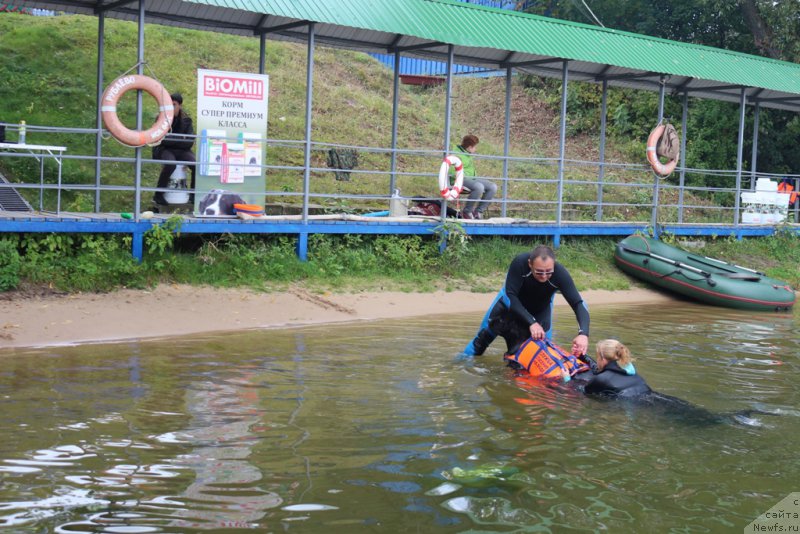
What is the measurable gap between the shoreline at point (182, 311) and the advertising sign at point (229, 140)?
5.07 feet

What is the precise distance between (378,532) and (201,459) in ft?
5.39

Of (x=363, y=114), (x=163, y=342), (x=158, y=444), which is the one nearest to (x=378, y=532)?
(x=158, y=444)

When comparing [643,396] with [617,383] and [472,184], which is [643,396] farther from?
[472,184]

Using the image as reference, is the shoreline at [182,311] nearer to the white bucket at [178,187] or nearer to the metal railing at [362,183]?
the metal railing at [362,183]

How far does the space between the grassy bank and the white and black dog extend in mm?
390

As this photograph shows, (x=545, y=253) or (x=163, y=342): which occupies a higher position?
(x=545, y=253)

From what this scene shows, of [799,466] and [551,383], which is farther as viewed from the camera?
[551,383]

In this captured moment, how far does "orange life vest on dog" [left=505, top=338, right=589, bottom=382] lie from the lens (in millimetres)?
8953

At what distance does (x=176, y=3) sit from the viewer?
1289 centimetres

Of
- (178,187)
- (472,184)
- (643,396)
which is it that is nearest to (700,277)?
(472,184)

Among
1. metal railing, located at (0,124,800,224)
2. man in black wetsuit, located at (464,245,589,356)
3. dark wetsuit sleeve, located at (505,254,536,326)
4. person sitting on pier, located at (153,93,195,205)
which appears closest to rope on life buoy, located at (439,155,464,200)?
metal railing, located at (0,124,800,224)

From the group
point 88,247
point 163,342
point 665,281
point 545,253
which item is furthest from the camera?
point 665,281

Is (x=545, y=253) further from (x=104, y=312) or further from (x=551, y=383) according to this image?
(x=104, y=312)

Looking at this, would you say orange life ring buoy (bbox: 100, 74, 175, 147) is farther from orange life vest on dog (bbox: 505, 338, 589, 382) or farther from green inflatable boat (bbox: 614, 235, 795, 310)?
green inflatable boat (bbox: 614, 235, 795, 310)
